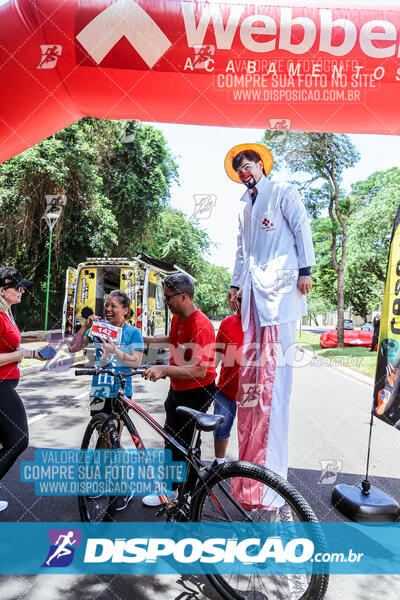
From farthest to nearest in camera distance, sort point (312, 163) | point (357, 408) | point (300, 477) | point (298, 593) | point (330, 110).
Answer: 1. point (312, 163)
2. point (357, 408)
3. point (300, 477)
4. point (330, 110)
5. point (298, 593)

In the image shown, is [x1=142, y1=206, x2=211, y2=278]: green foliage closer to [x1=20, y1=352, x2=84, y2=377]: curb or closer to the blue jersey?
[x1=20, y1=352, x2=84, y2=377]: curb

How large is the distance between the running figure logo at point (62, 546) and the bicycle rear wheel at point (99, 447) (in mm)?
139

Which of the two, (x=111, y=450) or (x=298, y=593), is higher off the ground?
(x=111, y=450)

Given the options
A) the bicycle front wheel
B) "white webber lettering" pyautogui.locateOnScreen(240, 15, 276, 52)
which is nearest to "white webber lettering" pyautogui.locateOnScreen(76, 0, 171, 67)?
"white webber lettering" pyautogui.locateOnScreen(240, 15, 276, 52)

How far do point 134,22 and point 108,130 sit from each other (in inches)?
705

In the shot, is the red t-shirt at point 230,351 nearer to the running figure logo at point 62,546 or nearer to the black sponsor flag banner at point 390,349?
the black sponsor flag banner at point 390,349

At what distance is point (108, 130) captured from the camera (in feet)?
65.7

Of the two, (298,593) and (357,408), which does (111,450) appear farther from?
(357,408)

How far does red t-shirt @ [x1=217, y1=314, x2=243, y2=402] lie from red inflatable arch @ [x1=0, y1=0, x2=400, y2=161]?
1755 mm

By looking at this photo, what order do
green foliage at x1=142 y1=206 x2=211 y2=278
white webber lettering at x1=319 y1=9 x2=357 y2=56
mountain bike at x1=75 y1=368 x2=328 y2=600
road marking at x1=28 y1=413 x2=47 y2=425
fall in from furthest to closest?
green foliage at x1=142 y1=206 x2=211 y2=278 < road marking at x1=28 y1=413 x2=47 y2=425 < white webber lettering at x1=319 y1=9 x2=357 y2=56 < mountain bike at x1=75 y1=368 x2=328 y2=600

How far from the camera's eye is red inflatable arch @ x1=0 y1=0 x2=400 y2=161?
333cm

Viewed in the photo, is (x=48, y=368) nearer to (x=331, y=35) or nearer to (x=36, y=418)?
(x=36, y=418)

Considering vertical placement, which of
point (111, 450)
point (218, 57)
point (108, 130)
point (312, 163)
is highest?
point (108, 130)

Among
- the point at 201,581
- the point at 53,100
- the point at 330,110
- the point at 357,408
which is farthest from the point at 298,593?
the point at 357,408
